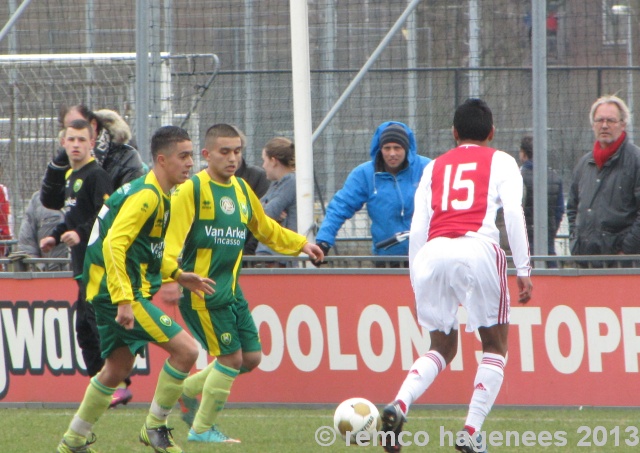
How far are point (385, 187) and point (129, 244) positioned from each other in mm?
2570

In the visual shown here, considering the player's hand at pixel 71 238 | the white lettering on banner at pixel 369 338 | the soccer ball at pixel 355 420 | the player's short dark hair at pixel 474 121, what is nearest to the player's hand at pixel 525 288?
the player's short dark hair at pixel 474 121

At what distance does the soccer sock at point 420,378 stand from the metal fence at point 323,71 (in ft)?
10.6

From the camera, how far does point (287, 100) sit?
1038 cm

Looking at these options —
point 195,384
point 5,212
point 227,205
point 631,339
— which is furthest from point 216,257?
point 5,212

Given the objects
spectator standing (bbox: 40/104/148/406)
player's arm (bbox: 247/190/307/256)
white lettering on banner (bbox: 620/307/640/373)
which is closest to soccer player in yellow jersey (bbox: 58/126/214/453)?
player's arm (bbox: 247/190/307/256)

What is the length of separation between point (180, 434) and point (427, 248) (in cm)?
218

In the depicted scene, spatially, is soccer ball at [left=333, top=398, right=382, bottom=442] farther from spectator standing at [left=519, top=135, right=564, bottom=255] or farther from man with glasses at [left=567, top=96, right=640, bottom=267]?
spectator standing at [left=519, top=135, right=564, bottom=255]

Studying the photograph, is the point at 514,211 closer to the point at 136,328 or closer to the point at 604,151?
the point at 136,328

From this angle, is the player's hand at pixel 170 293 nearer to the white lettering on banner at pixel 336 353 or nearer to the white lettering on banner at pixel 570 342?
the white lettering on banner at pixel 336 353

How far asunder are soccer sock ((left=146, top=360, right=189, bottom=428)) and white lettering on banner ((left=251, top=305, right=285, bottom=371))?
6.28 ft

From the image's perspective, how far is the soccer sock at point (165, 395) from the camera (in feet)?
20.7

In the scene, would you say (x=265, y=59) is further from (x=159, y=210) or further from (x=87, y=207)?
(x=159, y=210)

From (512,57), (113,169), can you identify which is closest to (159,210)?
(113,169)

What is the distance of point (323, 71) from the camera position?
1042 centimetres
